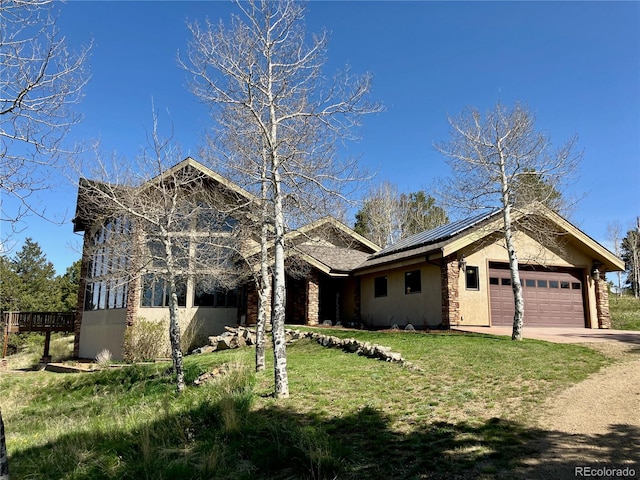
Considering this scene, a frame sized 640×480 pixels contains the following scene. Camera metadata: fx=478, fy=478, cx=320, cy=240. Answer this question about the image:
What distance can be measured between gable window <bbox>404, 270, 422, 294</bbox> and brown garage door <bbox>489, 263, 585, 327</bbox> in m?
2.63

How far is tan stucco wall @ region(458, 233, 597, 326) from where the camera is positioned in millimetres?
17062

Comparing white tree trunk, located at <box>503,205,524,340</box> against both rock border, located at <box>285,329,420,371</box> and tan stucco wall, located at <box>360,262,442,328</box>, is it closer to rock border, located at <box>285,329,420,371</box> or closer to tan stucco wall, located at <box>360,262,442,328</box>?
tan stucco wall, located at <box>360,262,442,328</box>

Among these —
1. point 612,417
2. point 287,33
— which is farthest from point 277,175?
point 612,417

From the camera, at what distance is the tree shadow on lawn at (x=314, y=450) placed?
16.6 feet

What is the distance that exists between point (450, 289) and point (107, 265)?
11.2 m

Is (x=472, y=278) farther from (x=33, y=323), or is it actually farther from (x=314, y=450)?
(x=33, y=323)

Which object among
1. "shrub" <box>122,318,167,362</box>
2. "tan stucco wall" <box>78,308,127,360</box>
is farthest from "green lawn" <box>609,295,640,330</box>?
"tan stucco wall" <box>78,308,127,360</box>

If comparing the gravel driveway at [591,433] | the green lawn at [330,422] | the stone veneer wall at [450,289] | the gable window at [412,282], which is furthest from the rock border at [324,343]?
the gable window at [412,282]

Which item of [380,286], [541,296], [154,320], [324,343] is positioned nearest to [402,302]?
[380,286]

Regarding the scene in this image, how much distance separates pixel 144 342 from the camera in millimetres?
18156

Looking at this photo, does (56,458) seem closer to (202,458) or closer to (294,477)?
(202,458)

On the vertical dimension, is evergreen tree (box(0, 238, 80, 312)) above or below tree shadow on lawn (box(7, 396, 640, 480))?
above

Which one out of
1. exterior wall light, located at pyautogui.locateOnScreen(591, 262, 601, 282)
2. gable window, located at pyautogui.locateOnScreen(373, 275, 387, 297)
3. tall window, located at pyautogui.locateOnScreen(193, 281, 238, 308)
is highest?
exterior wall light, located at pyautogui.locateOnScreen(591, 262, 601, 282)

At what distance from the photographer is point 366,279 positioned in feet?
72.3
